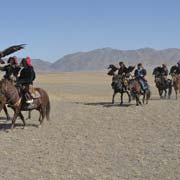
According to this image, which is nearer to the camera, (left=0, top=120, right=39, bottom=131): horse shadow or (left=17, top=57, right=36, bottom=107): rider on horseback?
(left=17, top=57, right=36, bottom=107): rider on horseback

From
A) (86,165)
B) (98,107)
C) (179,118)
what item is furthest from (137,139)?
(98,107)

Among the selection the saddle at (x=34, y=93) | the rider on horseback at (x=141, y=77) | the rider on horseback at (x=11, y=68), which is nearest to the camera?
the saddle at (x=34, y=93)

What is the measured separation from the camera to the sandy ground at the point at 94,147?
10492 millimetres

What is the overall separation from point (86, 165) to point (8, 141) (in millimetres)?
3892

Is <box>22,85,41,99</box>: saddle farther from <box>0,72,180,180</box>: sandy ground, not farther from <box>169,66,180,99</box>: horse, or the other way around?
<box>169,66,180,99</box>: horse

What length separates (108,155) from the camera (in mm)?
12172

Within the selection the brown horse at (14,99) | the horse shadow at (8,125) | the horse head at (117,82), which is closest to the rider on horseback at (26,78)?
the brown horse at (14,99)

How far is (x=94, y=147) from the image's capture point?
43.3 feet

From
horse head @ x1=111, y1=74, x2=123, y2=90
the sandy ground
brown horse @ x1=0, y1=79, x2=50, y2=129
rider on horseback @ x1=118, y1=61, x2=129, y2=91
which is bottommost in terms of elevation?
the sandy ground

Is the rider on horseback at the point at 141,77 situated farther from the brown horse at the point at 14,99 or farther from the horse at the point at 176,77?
the brown horse at the point at 14,99

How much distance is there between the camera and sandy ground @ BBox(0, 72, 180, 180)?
10492 millimetres

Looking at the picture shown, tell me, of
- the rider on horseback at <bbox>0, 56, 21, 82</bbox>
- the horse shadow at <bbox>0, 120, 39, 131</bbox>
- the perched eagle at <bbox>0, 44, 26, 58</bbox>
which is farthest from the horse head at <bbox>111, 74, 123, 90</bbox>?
the perched eagle at <bbox>0, 44, 26, 58</bbox>

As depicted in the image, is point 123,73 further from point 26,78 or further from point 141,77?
point 26,78

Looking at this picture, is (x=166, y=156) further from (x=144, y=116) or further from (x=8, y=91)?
(x=144, y=116)
